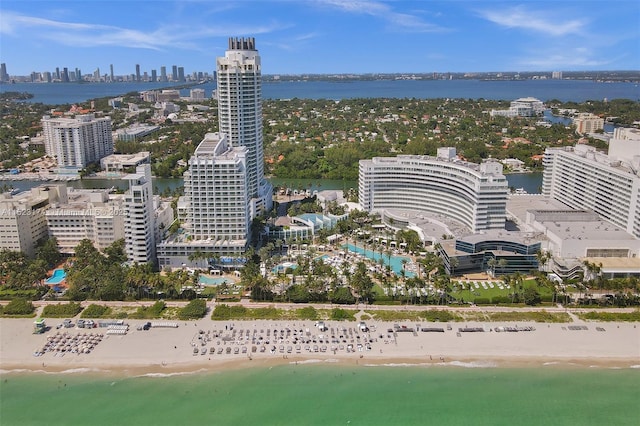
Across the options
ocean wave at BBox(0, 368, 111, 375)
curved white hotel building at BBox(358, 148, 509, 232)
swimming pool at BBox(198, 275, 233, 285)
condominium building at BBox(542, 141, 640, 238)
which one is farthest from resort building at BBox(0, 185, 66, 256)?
condominium building at BBox(542, 141, 640, 238)

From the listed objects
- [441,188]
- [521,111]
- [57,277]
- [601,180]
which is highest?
[521,111]

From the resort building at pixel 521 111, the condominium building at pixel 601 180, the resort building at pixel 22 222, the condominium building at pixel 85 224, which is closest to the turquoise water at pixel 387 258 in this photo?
the condominium building at pixel 601 180

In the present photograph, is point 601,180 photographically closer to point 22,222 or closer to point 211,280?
point 211,280

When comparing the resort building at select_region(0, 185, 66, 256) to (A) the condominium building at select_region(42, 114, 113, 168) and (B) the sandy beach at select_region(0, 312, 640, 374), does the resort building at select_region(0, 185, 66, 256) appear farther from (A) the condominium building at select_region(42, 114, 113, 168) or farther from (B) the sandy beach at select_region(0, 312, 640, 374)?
(A) the condominium building at select_region(42, 114, 113, 168)

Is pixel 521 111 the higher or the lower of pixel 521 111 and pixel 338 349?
the higher

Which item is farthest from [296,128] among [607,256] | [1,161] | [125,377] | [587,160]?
[125,377]

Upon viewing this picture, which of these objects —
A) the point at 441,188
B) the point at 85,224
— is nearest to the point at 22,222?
the point at 85,224

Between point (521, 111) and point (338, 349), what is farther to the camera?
point (521, 111)
